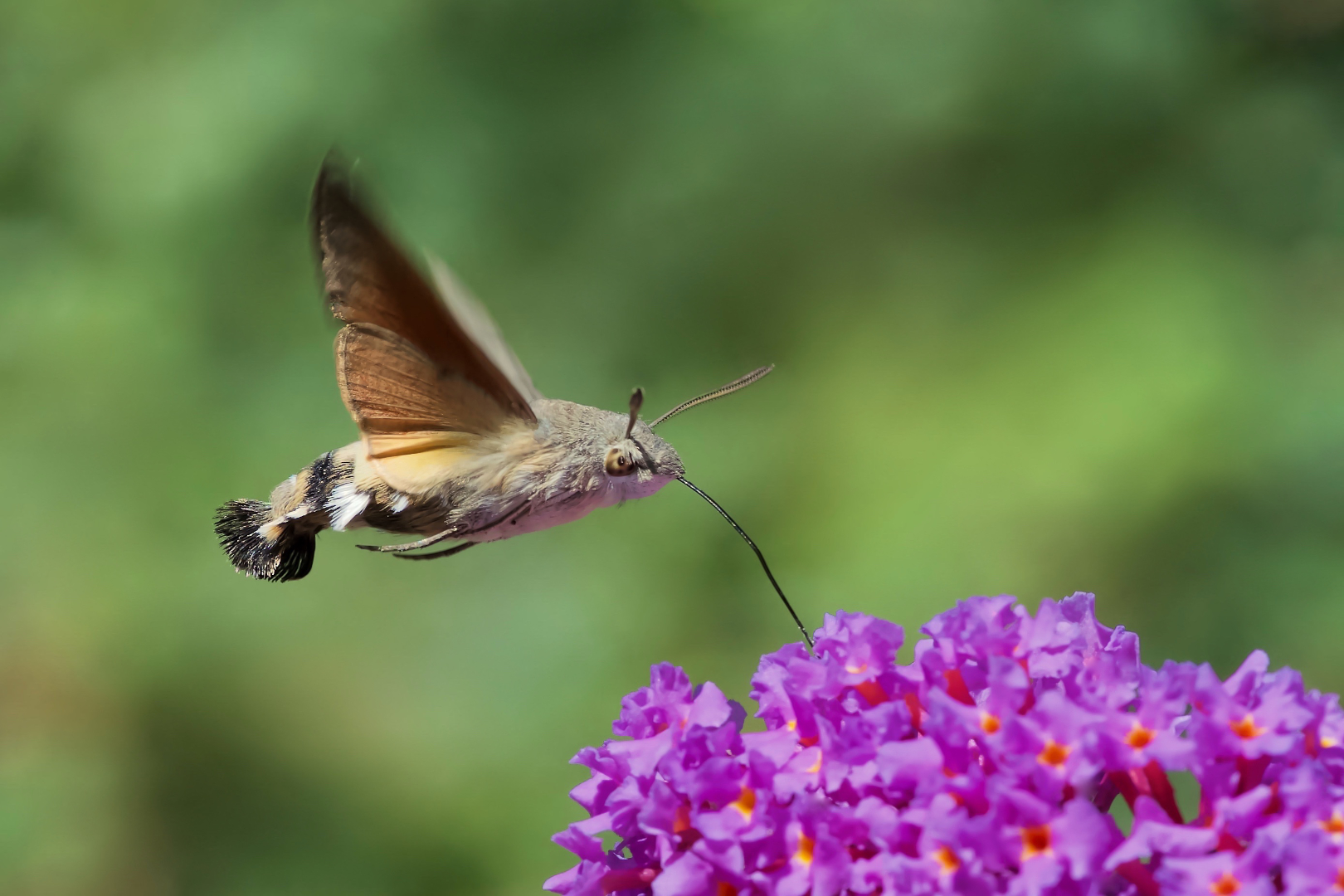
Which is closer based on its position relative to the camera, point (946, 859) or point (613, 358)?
point (946, 859)

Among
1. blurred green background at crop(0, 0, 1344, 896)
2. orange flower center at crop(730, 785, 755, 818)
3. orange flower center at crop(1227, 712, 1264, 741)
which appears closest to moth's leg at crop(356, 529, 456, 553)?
orange flower center at crop(730, 785, 755, 818)

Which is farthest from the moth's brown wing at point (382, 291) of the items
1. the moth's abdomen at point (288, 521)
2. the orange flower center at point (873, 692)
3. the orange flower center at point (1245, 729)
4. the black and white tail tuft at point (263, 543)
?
the orange flower center at point (1245, 729)

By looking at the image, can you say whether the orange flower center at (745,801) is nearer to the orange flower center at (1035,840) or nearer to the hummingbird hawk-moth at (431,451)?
the orange flower center at (1035,840)

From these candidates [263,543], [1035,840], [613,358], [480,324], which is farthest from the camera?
[613,358]

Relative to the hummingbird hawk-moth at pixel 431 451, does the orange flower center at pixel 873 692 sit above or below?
below

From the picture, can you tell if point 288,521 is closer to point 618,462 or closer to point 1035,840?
point 618,462

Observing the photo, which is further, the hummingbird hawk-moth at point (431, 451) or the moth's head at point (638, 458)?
the moth's head at point (638, 458)

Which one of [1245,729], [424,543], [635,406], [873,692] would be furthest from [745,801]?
[424,543]
